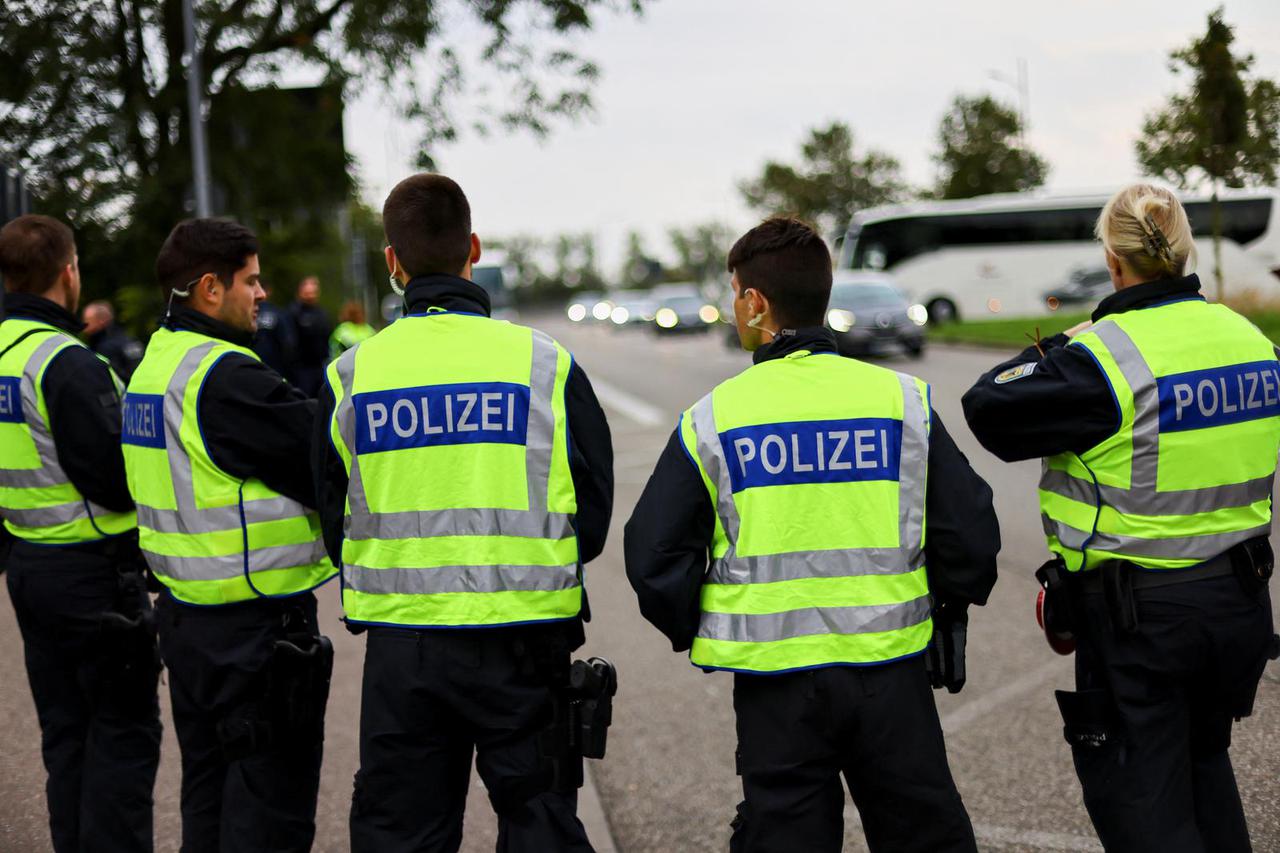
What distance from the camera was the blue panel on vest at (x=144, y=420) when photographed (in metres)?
3.27

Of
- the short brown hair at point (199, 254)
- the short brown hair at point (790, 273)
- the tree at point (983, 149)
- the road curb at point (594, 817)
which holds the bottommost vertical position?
the road curb at point (594, 817)

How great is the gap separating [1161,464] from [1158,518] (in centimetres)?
12

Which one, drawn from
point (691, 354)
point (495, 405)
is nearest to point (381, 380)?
point (495, 405)

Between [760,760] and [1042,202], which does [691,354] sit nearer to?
[1042,202]

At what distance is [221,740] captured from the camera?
3.21m

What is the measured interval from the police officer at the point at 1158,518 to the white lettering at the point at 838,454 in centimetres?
49

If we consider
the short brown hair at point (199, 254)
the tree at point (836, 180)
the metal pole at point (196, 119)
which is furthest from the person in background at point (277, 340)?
the tree at point (836, 180)

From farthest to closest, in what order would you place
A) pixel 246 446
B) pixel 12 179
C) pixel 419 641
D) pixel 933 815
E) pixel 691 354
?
pixel 691 354, pixel 12 179, pixel 246 446, pixel 419 641, pixel 933 815

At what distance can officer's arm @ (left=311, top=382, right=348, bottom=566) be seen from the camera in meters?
2.95

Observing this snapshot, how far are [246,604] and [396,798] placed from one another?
75 centimetres

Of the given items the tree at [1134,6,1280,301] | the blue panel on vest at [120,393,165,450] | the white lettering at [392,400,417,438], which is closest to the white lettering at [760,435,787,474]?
the white lettering at [392,400,417,438]

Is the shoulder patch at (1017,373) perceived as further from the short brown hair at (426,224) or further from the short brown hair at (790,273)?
the short brown hair at (426,224)

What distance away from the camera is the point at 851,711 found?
8.71 feet

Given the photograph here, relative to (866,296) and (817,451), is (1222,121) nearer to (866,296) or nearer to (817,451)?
(817,451)
